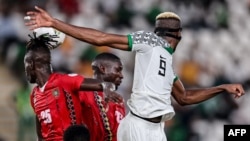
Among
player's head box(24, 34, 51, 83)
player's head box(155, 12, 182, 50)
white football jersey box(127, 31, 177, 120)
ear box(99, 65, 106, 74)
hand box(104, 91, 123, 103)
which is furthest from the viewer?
ear box(99, 65, 106, 74)

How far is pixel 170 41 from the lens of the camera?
6.82m

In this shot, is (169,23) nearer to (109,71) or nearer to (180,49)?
(109,71)

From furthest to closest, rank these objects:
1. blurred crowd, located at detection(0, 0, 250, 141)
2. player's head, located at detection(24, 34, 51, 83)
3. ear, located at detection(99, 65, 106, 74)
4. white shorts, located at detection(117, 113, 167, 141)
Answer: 1. blurred crowd, located at detection(0, 0, 250, 141)
2. ear, located at detection(99, 65, 106, 74)
3. player's head, located at detection(24, 34, 51, 83)
4. white shorts, located at detection(117, 113, 167, 141)

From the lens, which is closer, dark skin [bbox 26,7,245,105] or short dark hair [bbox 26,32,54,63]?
dark skin [bbox 26,7,245,105]

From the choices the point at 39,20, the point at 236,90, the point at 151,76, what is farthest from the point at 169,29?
the point at 39,20

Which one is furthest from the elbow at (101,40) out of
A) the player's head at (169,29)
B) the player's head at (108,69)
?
the player's head at (108,69)

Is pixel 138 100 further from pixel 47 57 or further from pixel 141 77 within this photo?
pixel 47 57

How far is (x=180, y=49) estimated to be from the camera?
38.7 feet

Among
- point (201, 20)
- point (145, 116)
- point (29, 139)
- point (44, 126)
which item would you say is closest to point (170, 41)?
point (145, 116)

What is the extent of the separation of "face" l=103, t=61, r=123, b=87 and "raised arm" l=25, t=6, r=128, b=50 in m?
0.91

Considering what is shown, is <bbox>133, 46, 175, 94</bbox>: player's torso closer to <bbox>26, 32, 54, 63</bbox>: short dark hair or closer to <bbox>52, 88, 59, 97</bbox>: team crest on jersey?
<bbox>52, 88, 59, 97</bbox>: team crest on jersey

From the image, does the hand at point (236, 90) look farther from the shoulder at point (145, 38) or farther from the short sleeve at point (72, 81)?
the short sleeve at point (72, 81)

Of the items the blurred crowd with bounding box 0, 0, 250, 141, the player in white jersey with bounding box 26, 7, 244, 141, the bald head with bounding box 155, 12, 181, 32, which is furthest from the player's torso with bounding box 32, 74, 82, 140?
the blurred crowd with bounding box 0, 0, 250, 141

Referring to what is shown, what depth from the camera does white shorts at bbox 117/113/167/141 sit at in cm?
671
